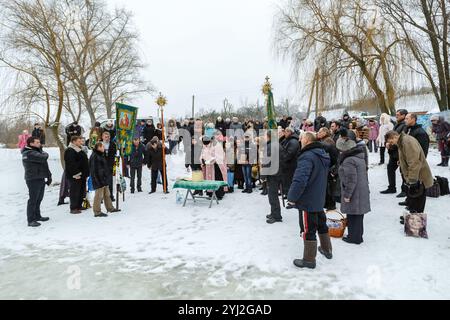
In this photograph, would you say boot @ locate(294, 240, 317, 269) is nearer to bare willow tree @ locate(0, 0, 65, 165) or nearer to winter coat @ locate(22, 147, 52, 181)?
winter coat @ locate(22, 147, 52, 181)

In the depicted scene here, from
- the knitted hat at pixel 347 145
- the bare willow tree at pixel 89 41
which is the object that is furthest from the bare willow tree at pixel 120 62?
the knitted hat at pixel 347 145

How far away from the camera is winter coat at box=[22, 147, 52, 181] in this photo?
23.1ft

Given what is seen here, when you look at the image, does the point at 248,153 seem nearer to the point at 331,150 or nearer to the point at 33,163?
the point at 331,150

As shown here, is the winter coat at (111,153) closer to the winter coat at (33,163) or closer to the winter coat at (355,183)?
the winter coat at (33,163)

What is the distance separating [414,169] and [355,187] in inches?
41.8

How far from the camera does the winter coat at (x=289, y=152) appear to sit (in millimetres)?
6770

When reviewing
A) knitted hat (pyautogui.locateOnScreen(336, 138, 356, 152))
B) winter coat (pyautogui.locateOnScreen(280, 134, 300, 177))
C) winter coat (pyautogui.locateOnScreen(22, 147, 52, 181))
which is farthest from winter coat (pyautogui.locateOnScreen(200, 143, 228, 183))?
knitted hat (pyautogui.locateOnScreen(336, 138, 356, 152))

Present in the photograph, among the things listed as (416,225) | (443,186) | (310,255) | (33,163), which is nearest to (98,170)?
(33,163)

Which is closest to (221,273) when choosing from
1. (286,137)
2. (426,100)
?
(286,137)

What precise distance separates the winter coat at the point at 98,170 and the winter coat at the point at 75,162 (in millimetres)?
260

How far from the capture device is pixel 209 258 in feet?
16.8

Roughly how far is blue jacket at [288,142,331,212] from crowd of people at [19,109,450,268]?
1 centimetres

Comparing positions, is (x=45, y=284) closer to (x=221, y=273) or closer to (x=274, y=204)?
(x=221, y=273)

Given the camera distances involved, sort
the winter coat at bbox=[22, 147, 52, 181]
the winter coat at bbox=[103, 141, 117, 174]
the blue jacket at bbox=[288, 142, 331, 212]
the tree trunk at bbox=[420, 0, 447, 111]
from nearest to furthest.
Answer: the blue jacket at bbox=[288, 142, 331, 212]
the winter coat at bbox=[22, 147, 52, 181]
the winter coat at bbox=[103, 141, 117, 174]
the tree trunk at bbox=[420, 0, 447, 111]
